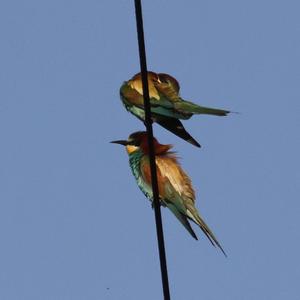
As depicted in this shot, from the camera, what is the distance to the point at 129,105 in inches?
189

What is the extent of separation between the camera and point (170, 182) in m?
4.31

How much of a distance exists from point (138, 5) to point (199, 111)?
1.18 meters

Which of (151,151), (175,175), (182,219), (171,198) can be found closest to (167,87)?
(175,175)

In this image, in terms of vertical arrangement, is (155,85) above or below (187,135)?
above

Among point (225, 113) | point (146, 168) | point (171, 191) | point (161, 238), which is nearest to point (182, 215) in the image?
point (171, 191)

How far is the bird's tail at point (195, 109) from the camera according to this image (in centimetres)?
352

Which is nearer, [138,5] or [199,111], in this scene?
[138,5]

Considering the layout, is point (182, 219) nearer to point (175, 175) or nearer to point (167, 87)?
point (175, 175)

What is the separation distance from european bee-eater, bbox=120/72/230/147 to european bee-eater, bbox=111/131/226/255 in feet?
0.69

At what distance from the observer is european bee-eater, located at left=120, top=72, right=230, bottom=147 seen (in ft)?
12.8

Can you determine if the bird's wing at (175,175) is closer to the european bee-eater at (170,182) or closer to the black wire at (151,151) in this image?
the european bee-eater at (170,182)

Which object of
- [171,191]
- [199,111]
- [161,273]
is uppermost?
[199,111]

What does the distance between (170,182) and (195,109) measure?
568 millimetres

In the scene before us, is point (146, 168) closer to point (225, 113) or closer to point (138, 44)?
point (225, 113)
